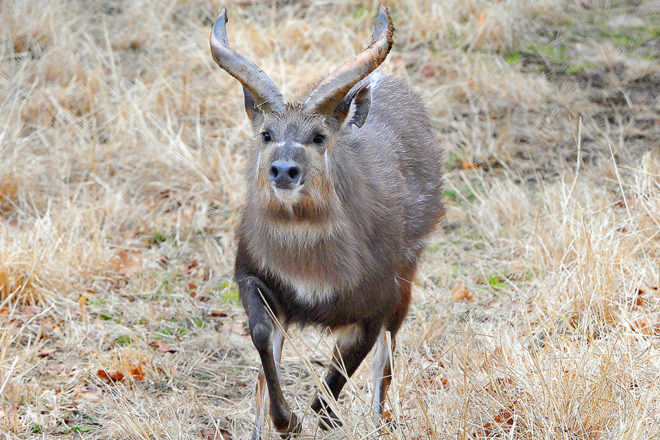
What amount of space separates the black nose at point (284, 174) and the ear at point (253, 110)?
0.50 meters

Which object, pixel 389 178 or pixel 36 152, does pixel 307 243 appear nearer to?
pixel 389 178

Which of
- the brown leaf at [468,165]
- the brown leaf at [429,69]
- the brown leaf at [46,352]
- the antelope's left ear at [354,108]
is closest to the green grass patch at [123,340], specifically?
the brown leaf at [46,352]

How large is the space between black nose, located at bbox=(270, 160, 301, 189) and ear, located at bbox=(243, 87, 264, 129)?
0.50 metres

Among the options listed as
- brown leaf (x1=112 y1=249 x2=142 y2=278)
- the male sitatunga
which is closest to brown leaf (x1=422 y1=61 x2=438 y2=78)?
brown leaf (x1=112 y1=249 x2=142 y2=278)

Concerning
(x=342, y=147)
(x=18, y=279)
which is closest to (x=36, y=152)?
(x=18, y=279)

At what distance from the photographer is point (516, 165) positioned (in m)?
9.29

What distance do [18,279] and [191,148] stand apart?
2.85 m

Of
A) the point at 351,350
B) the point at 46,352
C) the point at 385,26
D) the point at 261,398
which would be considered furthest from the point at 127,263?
the point at 385,26

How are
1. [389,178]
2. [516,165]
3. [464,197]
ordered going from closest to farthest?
1. [389,178]
2. [464,197]
3. [516,165]

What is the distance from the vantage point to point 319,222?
5.19 meters

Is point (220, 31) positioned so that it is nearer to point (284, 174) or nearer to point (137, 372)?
point (284, 174)

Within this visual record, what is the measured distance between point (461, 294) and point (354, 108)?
2510 mm

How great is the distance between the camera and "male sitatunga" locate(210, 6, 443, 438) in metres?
5.06

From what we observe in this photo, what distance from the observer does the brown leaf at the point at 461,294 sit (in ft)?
24.3
